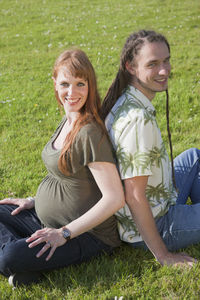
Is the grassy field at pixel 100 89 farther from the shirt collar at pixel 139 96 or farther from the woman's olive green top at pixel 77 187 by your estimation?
the shirt collar at pixel 139 96

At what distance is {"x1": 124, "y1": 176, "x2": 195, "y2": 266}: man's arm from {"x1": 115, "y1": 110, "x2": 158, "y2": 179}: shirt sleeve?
0.27ft

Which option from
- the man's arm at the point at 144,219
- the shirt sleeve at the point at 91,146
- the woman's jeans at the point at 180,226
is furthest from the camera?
the woman's jeans at the point at 180,226

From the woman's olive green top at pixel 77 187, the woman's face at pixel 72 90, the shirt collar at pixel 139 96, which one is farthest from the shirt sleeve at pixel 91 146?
the shirt collar at pixel 139 96

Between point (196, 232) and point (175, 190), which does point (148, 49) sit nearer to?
point (175, 190)

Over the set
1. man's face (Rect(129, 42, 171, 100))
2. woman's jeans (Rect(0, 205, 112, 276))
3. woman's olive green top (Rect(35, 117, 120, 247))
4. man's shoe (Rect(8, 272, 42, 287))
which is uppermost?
man's face (Rect(129, 42, 171, 100))

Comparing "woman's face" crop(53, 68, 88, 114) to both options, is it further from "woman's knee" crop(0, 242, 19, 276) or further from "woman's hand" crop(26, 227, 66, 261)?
"woman's knee" crop(0, 242, 19, 276)

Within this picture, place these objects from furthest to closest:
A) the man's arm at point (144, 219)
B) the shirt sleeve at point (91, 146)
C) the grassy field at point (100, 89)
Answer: the grassy field at point (100, 89), the man's arm at point (144, 219), the shirt sleeve at point (91, 146)

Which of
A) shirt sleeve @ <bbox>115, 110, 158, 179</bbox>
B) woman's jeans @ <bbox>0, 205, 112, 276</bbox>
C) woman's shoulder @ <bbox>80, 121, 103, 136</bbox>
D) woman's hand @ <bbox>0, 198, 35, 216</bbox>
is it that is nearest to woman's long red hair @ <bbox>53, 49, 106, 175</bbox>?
woman's shoulder @ <bbox>80, 121, 103, 136</bbox>

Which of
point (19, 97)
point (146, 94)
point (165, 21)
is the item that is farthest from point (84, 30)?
point (146, 94)

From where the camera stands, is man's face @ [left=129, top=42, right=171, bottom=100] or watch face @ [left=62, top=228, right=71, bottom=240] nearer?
watch face @ [left=62, top=228, right=71, bottom=240]

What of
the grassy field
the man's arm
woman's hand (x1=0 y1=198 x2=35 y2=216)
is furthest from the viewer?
woman's hand (x1=0 y1=198 x2=35 y2=216)

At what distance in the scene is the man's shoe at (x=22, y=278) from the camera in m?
3.24

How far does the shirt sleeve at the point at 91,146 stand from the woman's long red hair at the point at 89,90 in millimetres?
45

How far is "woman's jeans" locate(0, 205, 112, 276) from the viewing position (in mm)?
3168
